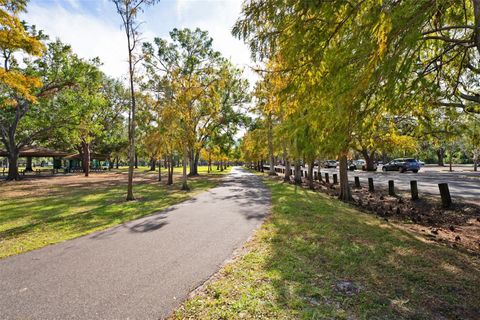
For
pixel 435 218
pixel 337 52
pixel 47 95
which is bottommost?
pixel 435 218

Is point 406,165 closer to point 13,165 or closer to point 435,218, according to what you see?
point 435,218

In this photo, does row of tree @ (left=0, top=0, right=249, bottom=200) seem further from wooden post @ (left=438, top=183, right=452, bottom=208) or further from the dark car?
the dark car

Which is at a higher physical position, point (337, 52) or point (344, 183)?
point (337, 52)

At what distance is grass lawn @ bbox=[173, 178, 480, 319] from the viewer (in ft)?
9.28

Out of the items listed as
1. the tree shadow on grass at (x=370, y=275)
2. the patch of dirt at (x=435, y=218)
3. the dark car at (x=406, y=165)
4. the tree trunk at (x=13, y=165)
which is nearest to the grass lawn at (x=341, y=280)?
the tree shadow on grass at (x=370, y=275)

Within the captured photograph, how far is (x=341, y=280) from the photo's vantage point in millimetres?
3555

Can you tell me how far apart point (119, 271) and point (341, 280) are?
3.43 metres

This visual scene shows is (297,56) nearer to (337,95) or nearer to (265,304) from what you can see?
(337,95)

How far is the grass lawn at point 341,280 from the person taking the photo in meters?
2.83

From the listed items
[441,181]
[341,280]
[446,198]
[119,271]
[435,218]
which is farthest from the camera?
[441,181]

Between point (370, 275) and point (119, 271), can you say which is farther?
point (119, 271)

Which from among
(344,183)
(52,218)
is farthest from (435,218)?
(52,218)

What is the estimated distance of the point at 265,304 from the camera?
9.60 feet

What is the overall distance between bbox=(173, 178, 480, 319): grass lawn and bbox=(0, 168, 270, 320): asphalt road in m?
0.49
